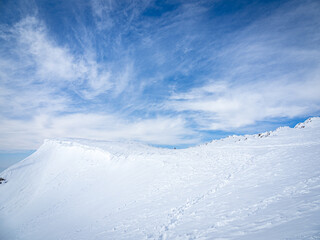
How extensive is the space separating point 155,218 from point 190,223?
2.83 metres

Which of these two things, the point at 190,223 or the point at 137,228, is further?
the point at 137,228

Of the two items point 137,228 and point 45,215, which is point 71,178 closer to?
point 45,215

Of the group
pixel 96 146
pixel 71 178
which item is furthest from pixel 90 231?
pixel 96 146

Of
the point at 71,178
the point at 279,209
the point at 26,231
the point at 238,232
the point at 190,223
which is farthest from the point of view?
the point at 71,178

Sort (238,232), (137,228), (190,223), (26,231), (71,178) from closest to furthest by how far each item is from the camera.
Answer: (238,232) → (190,223) → (137,228) → (26,231) → (71,178)

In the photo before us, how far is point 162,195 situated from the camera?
536 inches

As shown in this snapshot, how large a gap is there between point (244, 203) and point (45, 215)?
20.4 m

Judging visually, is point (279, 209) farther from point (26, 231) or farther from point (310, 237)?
point (26, 231)

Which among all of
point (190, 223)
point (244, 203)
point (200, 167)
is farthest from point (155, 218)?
point (200, 167)

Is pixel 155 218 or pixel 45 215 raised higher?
pixel 155 218

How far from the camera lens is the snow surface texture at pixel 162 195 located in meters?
6.28

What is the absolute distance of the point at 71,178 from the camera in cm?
2488

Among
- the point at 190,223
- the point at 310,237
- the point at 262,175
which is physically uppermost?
the point at 262,175

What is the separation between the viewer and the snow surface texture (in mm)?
6277
